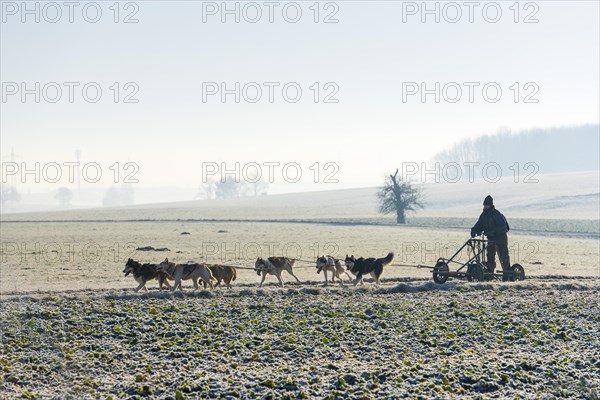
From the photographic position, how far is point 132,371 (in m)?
11.4

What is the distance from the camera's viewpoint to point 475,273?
21.8 metres

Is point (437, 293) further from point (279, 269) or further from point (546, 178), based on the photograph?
point (546, 178)

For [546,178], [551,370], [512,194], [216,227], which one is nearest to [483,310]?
[551,370]

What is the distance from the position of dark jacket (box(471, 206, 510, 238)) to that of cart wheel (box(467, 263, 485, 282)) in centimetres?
111

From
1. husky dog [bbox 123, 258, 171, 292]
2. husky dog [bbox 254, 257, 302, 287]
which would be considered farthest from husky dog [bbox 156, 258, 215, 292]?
husky dog [bbox 254, 257, 302, 287]

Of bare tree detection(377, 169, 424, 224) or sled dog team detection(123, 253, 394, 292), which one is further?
bare tree detection(377, 169, 424, 224)

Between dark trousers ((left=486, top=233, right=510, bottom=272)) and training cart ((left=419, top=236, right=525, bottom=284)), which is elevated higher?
dark trousers ((left=486, top=233, right=510, bottom=272))

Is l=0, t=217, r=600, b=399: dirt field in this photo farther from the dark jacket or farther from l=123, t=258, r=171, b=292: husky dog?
the dark jacket

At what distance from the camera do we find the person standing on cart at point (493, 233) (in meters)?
22.2

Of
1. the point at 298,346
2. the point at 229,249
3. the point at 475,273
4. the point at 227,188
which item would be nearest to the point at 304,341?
the point at 298,346

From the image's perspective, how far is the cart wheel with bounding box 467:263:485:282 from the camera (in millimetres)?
21750

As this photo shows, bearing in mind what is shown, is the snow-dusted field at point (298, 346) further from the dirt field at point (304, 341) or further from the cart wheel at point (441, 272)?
the cart wheel at point (441, 272)

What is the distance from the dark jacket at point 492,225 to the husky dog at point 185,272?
27.1 ft

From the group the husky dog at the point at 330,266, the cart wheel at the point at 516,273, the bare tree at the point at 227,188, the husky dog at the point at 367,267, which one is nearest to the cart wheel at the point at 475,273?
the cart wheel at the point at 516,273
